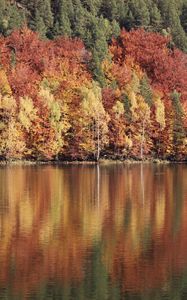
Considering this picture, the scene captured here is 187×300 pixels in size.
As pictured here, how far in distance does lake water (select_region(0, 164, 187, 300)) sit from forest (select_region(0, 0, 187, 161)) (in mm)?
42626

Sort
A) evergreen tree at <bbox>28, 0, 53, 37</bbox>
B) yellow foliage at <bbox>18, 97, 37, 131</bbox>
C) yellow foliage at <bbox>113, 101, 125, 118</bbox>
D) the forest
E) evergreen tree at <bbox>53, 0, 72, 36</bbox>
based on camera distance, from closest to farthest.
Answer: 1. yellow foliage at <bbox>18, 97, 37, 131</bbox>
2. the forest
3. yellow foliage at <bbox>113, 101, 125, 118</bbox>
4. evergreen tree at <bbox>28, 0, 53, 37</bbox>
5. evergreen tree at <bbox>53, 0, 72, 36</bbox>

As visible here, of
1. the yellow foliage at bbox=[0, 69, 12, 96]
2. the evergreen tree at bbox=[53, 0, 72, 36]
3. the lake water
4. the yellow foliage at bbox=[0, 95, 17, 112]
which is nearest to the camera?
the lake water

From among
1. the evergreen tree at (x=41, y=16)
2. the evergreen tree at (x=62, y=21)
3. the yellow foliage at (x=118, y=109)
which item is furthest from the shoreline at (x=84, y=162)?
the evergreen tree at (x=62, y=21)

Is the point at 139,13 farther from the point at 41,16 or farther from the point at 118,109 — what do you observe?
the point at 118,109

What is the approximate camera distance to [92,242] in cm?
3528

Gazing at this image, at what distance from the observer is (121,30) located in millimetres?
167000

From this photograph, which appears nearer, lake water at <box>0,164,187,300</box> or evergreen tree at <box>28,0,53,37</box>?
lake water at <box>0,164,187,300</box>

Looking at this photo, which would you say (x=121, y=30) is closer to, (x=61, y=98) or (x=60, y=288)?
(x=61, y=98)

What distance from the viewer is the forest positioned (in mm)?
105688

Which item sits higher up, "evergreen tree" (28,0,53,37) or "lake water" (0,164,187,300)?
"evergreen tree" (28,0,53,37)

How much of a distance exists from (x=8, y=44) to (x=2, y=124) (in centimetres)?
4364

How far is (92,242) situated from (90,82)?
89.4 meters

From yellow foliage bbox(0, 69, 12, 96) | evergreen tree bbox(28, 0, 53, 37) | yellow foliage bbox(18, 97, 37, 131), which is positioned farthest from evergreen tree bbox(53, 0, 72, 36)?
yellow foliage bbox(18, 97, 37, 131)

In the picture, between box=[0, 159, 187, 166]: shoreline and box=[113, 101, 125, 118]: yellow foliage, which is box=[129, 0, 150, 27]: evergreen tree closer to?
box=[113, 101, 125, 118]: yellow foliage
